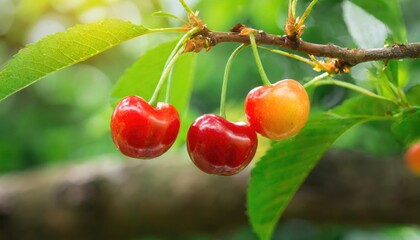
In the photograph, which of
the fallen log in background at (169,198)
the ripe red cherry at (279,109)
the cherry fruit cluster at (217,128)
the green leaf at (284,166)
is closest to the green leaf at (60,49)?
the cherry fruit cluster at (217,128)

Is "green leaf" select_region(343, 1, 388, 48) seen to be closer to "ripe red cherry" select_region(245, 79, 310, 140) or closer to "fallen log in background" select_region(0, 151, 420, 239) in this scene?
"ripe red cherry" select_region(245, 79, 310, 140)

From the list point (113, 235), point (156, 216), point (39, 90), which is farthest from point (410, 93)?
point (39, 90)

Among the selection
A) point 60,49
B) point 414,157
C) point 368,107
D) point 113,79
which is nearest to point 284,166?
point 368,107

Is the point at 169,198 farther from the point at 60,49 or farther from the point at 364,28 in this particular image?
the point at 60,49

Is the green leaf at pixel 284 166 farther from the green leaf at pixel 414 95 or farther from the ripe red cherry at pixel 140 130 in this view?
the ripe red cherry at pixel 140 130

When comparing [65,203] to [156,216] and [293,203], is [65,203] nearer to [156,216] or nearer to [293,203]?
[156,216]
